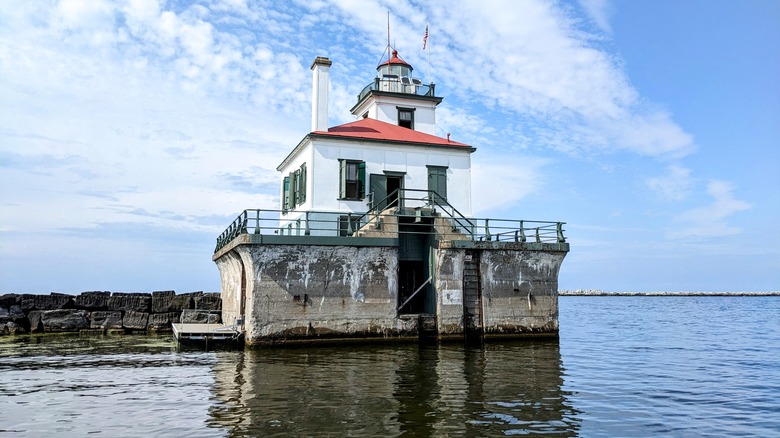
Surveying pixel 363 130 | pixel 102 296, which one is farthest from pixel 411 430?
pixel 102 296

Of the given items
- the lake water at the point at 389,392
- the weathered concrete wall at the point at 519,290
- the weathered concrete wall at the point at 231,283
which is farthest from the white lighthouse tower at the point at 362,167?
the lake water at the point at 389,392

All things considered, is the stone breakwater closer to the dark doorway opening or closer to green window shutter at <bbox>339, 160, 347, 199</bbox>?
green window shutter at <bbox>339, 160, 347, 199</bbox>

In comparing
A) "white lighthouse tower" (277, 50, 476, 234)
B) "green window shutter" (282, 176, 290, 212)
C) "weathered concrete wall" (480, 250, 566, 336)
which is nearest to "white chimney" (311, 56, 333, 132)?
"white lighthouse tower" (277, 50, 476, 234)

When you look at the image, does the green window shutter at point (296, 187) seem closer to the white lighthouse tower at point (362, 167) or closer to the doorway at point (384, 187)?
the white lighthouse tower at point (362, 167)

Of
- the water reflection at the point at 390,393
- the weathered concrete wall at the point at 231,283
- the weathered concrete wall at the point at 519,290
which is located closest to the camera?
the water reflection at the point at 390,393

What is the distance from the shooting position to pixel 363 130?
24.2 m

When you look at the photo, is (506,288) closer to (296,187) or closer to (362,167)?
(362,167)

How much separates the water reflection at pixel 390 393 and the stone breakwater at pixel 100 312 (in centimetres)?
1191

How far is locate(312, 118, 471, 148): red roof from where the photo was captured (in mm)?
22837

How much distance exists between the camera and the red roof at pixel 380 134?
22837mm

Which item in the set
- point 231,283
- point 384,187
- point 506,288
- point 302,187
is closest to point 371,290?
point 506,288

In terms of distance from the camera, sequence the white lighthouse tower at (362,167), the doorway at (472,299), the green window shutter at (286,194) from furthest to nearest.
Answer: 1. the green window shutter at (286,194)
2. the white lighthouse tower at (362,167)
3. the doorway at (472,299)

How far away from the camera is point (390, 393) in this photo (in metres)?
11.9

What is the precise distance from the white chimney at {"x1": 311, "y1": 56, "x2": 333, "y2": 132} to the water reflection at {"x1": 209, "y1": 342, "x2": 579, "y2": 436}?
9274 mm
